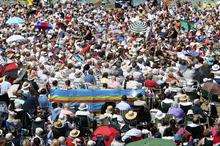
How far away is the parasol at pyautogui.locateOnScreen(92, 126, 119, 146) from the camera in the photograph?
1493 centimetres

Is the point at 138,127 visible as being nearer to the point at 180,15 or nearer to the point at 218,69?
the point at 218,69

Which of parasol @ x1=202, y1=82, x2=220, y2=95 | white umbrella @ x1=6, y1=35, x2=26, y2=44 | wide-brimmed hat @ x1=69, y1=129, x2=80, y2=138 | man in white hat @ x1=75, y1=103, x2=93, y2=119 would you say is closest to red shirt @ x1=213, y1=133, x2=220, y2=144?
wide-brimmed hat @ x1=69, y1=129, x2=80, y2=138

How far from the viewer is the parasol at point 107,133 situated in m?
14.9

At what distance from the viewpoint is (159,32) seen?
107 feet

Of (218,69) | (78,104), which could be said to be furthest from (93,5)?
(78,104)

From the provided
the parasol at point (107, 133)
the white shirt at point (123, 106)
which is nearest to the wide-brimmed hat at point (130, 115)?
the white shirt at point (123, 106)

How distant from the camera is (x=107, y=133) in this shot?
15055 mm

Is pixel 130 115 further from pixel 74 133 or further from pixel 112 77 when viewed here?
pixel 112 77

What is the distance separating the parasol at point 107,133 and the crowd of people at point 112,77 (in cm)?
3

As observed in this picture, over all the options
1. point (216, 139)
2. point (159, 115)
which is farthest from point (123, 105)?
point (216, 139)

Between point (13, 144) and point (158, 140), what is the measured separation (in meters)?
3.51

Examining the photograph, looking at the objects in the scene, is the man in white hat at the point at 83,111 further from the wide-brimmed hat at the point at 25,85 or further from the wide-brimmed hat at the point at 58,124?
the wide-brimmed hat at the point at 25,85

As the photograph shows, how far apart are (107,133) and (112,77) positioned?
19.1 feet

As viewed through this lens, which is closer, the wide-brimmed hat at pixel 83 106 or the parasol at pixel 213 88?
the wide-brimmed hat at pixel 83 106
